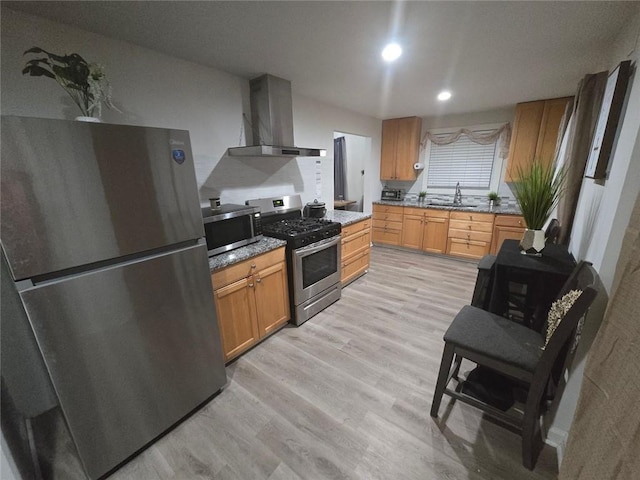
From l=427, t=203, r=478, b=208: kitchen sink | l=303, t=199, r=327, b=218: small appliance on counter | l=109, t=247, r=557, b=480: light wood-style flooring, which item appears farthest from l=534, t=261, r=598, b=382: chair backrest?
l=427, t=203, r=478, b=208: kitchen sink

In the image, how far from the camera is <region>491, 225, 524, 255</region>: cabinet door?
11.7ft

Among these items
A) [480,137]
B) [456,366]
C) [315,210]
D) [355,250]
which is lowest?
[456,366]

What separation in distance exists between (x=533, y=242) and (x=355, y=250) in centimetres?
183

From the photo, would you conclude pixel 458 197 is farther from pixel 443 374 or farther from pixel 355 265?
pixel 443 374

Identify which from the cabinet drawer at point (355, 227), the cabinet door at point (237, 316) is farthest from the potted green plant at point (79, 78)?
the cabinet drawer at point (355, 227)

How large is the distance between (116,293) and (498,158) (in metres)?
4.97

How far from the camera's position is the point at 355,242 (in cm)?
327

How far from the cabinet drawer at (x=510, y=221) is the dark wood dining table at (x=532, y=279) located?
5.89ft

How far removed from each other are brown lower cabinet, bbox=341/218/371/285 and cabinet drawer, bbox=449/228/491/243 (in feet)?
5.15

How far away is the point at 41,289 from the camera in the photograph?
981mm

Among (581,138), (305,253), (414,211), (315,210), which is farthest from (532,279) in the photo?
(414,211)

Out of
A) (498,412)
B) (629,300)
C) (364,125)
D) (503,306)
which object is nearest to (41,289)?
(629,300)

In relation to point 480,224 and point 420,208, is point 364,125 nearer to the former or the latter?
point 420,208

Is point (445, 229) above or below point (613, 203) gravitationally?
below
